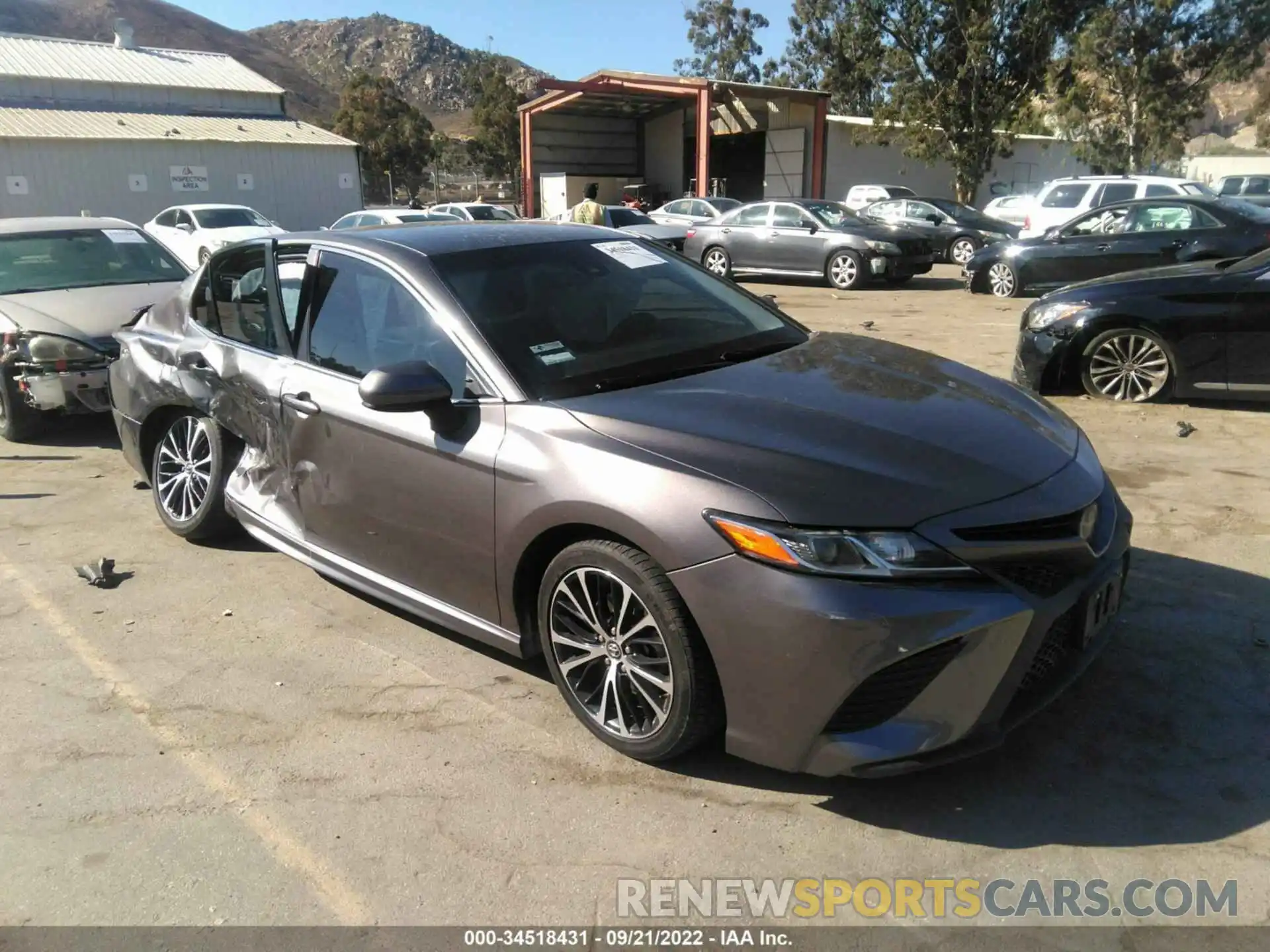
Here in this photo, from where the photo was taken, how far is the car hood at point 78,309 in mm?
6980

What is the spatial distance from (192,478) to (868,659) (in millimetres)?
3773

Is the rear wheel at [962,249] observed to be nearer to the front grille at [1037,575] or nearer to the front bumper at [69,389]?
the front bumper at [69,389]

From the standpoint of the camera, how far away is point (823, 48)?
53750 millimetres

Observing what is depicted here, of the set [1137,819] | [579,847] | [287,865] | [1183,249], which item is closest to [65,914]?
[287,865]

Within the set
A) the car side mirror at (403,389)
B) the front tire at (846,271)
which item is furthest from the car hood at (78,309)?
the front tire at (846,271)

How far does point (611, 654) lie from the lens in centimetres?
305

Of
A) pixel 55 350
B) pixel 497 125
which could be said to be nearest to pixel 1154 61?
pixel 55 350

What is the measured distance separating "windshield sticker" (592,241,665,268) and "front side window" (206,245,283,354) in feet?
4.72

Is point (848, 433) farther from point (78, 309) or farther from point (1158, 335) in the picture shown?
point (78, 309)

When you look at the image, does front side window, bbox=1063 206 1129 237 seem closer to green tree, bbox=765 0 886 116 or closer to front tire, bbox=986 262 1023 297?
front tire, bbox=986 262 1023 297

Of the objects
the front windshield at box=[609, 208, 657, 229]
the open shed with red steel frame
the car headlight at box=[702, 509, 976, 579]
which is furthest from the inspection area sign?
the car headlight at box=[702, 509, 976, 579]

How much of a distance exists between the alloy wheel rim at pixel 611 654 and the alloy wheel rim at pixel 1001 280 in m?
13.4

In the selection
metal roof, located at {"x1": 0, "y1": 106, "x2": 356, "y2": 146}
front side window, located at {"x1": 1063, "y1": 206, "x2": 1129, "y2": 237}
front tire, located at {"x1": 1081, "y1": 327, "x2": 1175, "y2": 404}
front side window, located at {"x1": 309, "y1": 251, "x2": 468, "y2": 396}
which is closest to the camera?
front side window, located at {"x1": 309, "y1": 251, "x2": 468, "y2": 396}

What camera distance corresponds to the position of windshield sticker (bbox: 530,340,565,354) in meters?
3.44
